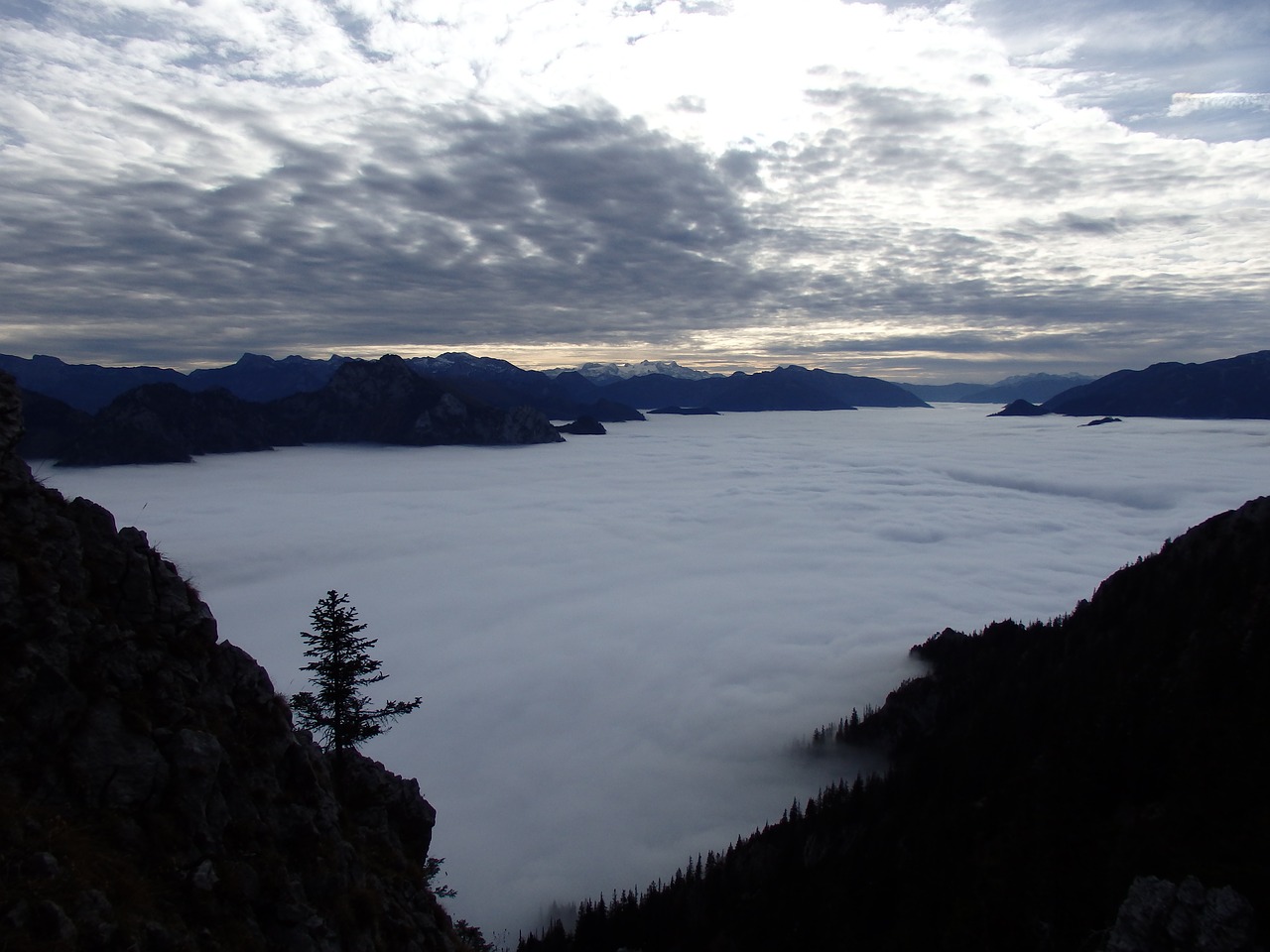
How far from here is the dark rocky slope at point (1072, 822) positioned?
41.6 meters

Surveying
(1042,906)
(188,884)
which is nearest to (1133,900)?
(1042,906)

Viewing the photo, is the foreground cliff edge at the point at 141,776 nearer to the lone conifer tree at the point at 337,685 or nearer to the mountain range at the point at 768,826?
the mountain range at the point at 768,826

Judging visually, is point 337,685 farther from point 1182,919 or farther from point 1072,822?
point 1072,822

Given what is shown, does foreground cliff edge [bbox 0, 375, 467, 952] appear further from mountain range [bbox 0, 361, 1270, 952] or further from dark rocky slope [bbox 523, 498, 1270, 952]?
dark rocky slope [bbox 523, 498, 1270, 952]

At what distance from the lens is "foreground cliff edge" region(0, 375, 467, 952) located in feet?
55.8

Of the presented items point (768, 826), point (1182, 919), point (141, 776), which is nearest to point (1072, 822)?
point (1182, 919)

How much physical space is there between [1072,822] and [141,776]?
6117cm

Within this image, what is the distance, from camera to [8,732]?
724 inches

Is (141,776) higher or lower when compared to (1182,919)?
higher

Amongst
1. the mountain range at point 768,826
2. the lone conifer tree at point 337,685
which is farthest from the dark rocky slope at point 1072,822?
the lone conifer tree at point 337,685

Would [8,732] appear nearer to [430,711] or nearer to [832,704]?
[430,711]

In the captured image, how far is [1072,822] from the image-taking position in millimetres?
51500

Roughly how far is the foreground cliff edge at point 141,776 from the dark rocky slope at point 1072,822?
38409 mm

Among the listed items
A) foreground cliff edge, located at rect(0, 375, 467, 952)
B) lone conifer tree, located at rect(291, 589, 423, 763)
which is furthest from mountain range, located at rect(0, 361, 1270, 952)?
lone conifer tree, located at rect(291, 589, 423, 763)
